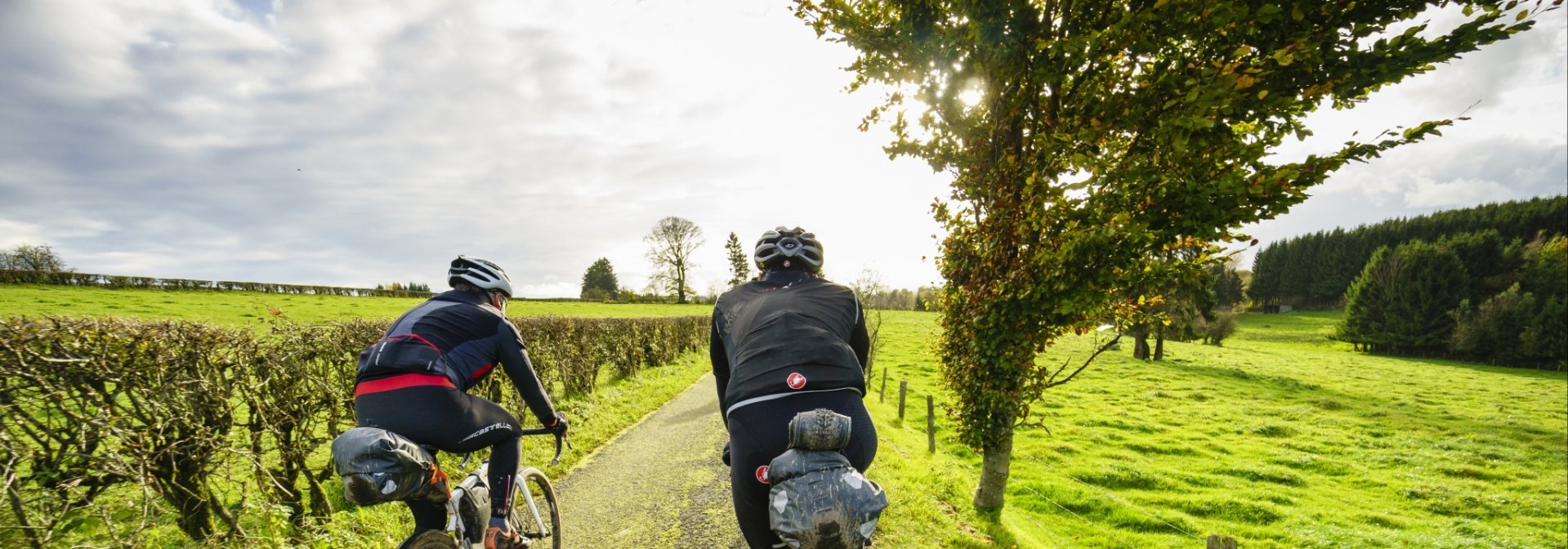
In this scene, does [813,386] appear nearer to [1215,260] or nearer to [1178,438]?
[1215,260]

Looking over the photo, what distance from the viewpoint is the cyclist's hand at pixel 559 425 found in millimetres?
3596

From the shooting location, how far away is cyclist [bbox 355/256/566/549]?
9.32ft

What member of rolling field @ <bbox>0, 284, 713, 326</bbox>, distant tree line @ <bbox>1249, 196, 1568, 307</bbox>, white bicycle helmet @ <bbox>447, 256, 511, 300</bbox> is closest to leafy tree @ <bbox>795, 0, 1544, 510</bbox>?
white bicycle helmet @ <bbox>447, 256, 511, 300</bbox>

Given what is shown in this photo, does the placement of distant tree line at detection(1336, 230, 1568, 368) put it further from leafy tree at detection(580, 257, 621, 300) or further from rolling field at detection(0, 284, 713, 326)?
leafy tree at detection(580, 257, 621, 300)

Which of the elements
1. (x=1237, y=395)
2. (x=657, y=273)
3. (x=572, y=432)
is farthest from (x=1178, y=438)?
Result: (x=657, y=273)

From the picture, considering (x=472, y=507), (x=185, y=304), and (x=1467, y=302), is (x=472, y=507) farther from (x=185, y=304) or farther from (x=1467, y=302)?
(x=1467, y=302)

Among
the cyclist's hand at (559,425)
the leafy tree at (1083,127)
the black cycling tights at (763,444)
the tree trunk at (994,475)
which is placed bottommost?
the tree trunk at (994,475)

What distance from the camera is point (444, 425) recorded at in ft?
9.44

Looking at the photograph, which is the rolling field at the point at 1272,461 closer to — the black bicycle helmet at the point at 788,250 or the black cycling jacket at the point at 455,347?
the black bicycle helmet at the point at 788,250

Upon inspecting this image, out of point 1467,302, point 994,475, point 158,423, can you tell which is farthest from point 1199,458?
point 1467,302

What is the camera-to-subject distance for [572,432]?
894 cm

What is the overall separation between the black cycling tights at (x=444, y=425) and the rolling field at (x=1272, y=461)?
5.07 meters

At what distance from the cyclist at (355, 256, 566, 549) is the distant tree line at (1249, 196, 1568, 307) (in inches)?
3455

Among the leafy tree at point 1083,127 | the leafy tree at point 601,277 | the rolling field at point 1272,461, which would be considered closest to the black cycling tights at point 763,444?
the leafy tree at point 1083,127
